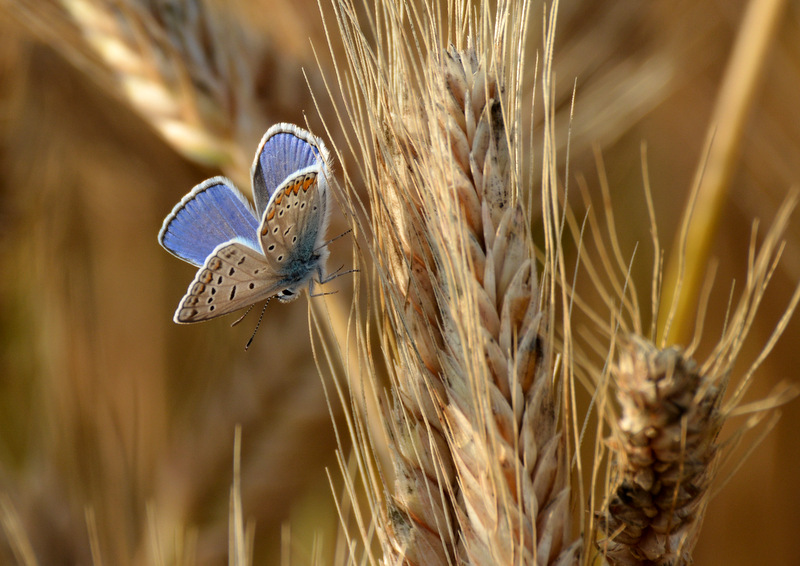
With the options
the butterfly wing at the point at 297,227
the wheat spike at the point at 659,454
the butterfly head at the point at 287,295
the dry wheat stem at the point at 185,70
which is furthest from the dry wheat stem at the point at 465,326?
the dry wheat stem at the point at 185,70

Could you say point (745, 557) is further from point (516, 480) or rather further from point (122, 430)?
point (122, 430)

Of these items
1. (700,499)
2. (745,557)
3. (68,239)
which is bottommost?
(745,557)

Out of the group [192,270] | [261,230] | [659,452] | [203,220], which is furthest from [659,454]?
[192,270]

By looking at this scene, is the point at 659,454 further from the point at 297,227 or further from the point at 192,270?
the point at 192,270

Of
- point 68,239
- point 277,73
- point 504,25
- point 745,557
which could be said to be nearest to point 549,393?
point 504,25

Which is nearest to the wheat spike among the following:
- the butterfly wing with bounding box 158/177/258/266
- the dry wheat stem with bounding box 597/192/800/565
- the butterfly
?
the dry wheat stem with bounding box 597/192/800/565

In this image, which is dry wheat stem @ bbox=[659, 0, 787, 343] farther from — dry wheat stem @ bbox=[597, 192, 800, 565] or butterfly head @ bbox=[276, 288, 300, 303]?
butterfly head @ bbox=[276, 288, 300, 303]

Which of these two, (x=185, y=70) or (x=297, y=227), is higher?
(x=185, y=70)

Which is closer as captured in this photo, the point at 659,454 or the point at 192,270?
the point at 659,454
